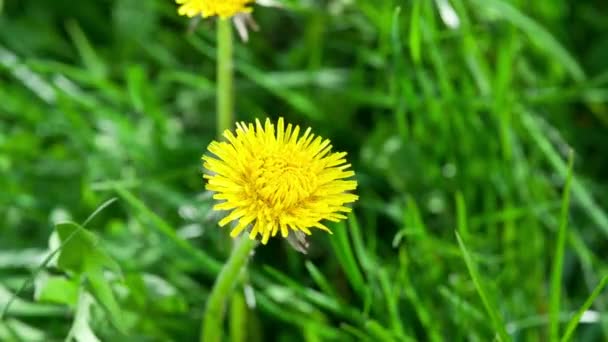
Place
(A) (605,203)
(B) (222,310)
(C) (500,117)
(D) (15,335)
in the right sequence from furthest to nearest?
(A) (605,203)
(C) (500,117)
(D) (15,335)
(B) (222,310)

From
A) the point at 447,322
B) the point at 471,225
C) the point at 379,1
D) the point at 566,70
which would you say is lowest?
the point at 447,322

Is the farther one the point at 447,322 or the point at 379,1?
the point at 379,1

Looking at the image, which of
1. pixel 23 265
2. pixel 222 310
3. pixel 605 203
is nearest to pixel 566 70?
pixel 605 203

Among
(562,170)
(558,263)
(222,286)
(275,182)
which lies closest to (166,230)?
(222,286)

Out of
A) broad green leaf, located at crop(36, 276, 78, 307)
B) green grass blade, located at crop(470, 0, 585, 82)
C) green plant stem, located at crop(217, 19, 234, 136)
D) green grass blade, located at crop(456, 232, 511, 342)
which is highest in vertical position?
green grass blade, located at crop(470, 0, 585, 82)

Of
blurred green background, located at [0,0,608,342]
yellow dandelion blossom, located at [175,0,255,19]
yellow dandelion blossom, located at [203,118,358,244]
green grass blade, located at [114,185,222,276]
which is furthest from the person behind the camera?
blurred green background, located at [0,0,608,342]

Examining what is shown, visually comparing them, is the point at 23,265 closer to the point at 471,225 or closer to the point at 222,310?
the point at 222,310

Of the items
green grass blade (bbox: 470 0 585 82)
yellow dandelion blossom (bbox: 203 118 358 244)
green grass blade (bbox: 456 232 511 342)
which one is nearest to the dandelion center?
yellow dandelion blossom (bbox: 203 118 358 244)

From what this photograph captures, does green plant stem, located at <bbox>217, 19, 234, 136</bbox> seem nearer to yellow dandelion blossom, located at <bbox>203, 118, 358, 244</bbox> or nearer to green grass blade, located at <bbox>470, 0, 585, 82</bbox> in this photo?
yellow dandelion blossom, located at <bbox>203, 118, 358, 244</bbox>
